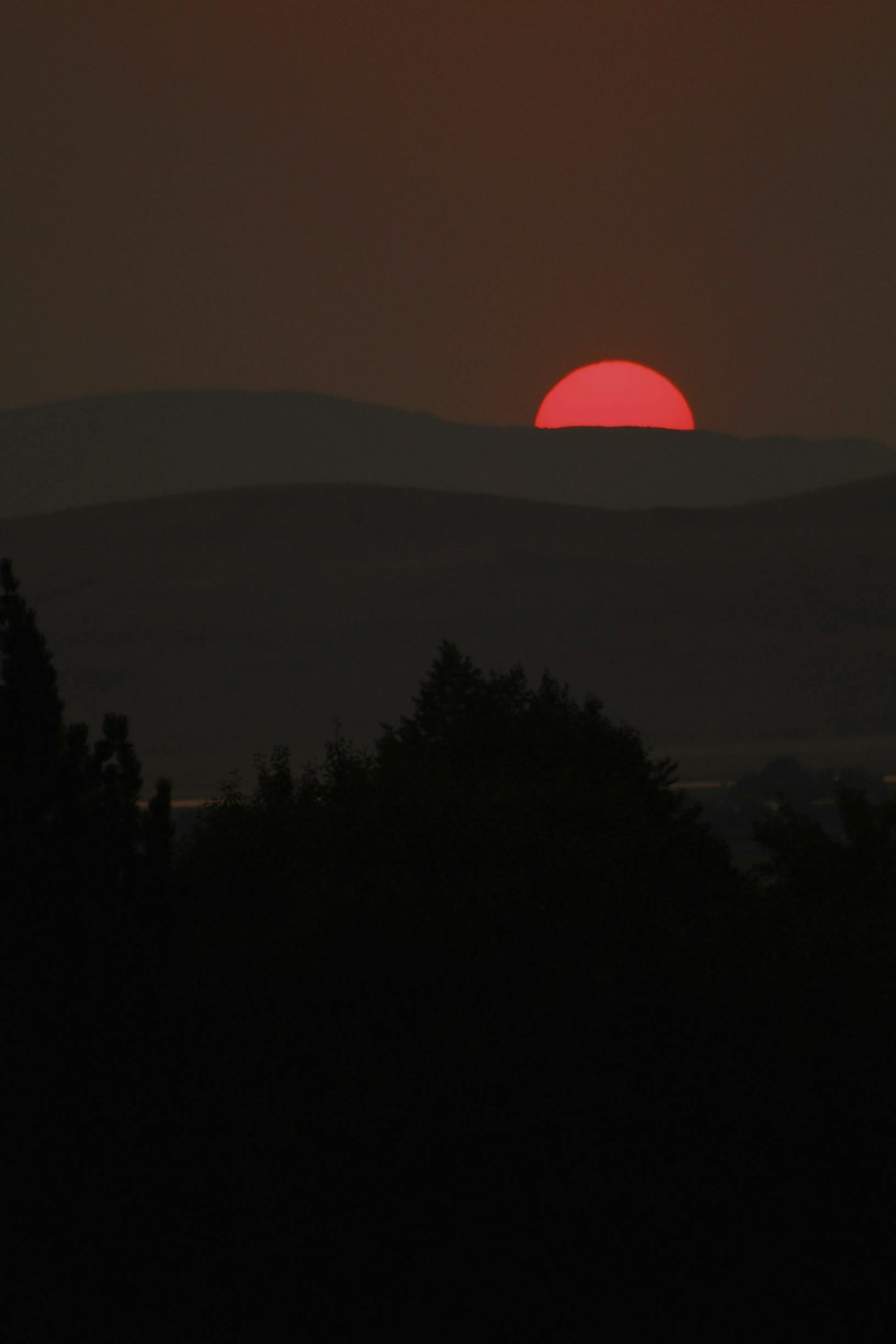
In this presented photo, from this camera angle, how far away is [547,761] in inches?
1567

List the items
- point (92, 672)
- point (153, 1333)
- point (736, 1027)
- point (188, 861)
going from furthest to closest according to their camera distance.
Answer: point (92, 672) → point (188, 861) → point (736, 1027) → point (153, 1333)

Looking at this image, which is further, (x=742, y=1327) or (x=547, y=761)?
(x=547, y=761)

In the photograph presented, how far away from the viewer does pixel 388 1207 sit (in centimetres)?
2386

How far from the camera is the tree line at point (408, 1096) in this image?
23203 millimetres

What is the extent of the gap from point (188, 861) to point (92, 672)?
544 feet

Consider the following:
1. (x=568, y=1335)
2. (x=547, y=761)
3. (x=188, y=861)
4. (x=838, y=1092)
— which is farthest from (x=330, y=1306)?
(x=547, y=761)

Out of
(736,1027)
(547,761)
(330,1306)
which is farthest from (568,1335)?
(547,761)

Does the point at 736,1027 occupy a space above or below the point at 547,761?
below

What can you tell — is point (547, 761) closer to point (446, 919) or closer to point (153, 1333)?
point (446, 919)

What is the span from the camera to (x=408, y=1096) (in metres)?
24.2

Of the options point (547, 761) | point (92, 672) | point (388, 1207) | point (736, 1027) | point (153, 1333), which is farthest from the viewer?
point (92, 672)

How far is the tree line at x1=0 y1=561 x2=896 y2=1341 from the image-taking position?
2320 cm

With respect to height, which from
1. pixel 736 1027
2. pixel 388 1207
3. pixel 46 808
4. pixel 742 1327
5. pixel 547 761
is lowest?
pixel 742 1327

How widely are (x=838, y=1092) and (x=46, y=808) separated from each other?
10962mm
